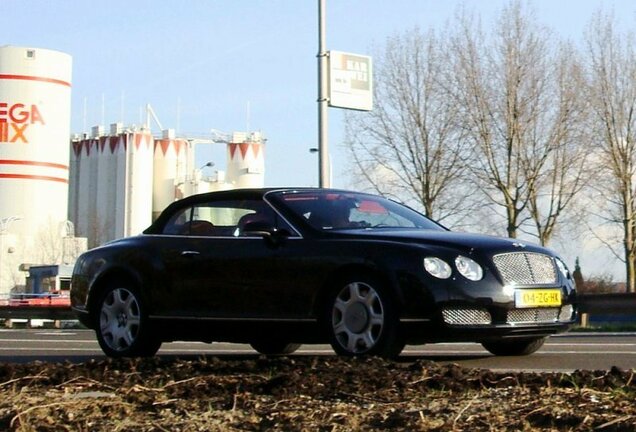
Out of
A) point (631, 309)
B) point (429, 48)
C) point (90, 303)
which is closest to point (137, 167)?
point (429, 48)

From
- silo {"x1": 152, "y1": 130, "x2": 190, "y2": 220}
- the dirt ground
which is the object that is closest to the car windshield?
the dirt ground

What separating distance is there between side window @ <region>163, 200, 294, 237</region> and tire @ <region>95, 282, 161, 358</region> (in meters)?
0.64

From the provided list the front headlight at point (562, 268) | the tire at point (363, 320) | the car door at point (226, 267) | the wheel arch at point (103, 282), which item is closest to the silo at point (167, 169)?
the wheel arch at point (103, 282)

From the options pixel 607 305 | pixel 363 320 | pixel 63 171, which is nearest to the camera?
pixel 363 320

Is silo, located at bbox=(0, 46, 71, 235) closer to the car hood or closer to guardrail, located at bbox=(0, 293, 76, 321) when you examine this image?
guardrail, located at bbox=(0, 293, 76, 321)

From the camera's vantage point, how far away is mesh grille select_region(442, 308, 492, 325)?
30.6 feet

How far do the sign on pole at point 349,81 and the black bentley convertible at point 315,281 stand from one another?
14934 millimetres

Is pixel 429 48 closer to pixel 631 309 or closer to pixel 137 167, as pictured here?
pixel 631 309

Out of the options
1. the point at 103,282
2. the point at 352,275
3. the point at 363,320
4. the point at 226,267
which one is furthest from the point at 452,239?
the point at 103,282

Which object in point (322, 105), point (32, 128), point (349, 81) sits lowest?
point (322, 105)

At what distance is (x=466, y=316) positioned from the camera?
30.7 ft

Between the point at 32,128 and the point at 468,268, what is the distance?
79.1m

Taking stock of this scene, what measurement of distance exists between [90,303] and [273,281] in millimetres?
2015

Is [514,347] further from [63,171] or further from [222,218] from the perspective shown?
[63,171]
